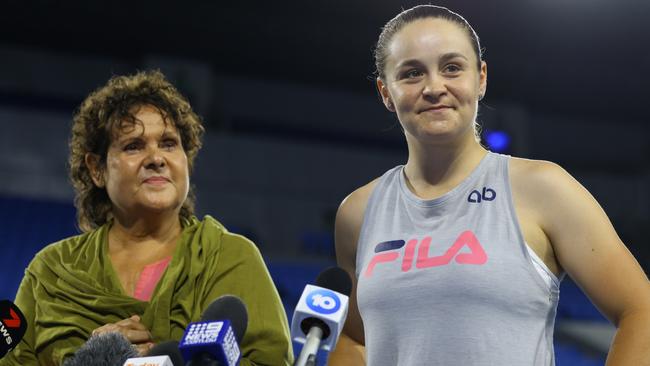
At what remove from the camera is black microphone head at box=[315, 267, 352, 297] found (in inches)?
46.5

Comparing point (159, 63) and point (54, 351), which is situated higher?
point (159, 63)

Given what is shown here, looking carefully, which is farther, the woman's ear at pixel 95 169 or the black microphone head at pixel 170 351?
the woman's ear at pixel 95 169

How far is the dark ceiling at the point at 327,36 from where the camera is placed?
829 cm

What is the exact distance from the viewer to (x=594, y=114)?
10.7 metres

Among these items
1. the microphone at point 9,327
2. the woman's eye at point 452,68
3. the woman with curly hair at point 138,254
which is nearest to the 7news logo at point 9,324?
the microphone at point 9,327

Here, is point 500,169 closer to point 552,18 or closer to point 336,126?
point 552,18

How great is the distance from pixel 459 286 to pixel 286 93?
27.9 ft

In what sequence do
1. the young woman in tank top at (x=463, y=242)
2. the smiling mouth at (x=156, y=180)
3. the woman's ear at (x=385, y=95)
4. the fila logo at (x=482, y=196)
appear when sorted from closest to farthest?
the young woman in tank top at (x=463, y=242) < the fila logo at (x=482, y=196) < the woman's ear at (x=385, y=95) < the smiling mouth at (x=156, y=180)

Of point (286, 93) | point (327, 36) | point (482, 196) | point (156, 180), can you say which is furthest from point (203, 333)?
point (286, 93)

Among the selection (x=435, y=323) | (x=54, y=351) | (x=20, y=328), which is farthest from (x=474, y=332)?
(x=54, y=351)

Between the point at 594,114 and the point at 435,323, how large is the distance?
9.93 meters

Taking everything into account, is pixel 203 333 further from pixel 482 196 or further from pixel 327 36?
pixel 327 36

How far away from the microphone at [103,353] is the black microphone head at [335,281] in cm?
30

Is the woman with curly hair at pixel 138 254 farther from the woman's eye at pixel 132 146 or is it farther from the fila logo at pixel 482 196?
the fila logo at pixel 482 196
